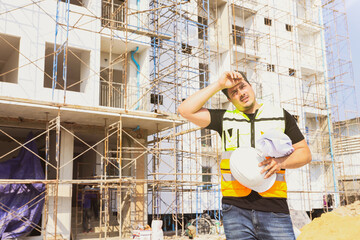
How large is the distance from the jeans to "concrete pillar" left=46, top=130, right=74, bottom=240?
11449 millimetres

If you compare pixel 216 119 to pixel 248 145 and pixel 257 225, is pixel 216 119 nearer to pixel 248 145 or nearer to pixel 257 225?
pixel 248 145

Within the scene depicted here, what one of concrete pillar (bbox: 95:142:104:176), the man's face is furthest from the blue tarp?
the man's face

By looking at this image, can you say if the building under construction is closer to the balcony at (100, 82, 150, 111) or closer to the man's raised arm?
the balcony at (100, 82, 150, 111)

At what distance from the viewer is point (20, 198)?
12227 millimetres

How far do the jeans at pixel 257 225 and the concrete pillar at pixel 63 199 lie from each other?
11.4 metres

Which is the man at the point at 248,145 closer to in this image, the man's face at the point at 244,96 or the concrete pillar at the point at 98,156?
the man's face at the point at 244,96

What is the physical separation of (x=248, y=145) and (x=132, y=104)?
13.8m

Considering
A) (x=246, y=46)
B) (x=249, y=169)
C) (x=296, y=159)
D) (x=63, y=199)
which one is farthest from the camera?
(x=246, y=46)

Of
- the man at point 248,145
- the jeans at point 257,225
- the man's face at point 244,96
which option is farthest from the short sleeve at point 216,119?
the jeans at point 257,225

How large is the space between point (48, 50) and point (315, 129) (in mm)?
18955

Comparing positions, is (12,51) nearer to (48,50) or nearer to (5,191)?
(48,50)

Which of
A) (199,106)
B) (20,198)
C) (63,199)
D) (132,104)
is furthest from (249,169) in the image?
(132,104)

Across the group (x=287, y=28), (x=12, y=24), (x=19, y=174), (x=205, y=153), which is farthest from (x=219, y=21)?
(x=19, y=174)

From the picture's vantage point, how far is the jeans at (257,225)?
2.07 meters
